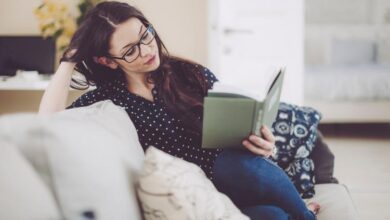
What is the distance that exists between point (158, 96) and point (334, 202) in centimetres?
73

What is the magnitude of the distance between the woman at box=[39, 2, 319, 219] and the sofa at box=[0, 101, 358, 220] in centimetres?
18

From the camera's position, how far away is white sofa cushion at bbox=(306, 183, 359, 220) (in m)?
1.40

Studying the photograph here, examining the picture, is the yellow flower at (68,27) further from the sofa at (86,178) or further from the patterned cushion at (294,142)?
the sofa at (86,178)

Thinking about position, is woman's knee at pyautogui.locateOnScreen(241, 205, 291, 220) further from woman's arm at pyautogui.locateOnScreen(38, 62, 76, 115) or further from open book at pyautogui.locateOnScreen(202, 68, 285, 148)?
woman's arm at pyautogui.locateOnScreen(38, 62, 76, 115)

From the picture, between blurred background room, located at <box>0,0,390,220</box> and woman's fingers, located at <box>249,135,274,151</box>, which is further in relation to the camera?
blurred background room, located at <box>0,0,390,220</box>

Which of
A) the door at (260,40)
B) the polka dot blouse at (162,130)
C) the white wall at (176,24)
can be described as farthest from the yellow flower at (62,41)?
the polka dot blouse at (162,130)

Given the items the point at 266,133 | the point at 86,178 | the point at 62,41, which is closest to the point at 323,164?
the point at 266,133

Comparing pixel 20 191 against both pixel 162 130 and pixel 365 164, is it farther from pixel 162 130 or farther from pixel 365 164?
pixel 365 164

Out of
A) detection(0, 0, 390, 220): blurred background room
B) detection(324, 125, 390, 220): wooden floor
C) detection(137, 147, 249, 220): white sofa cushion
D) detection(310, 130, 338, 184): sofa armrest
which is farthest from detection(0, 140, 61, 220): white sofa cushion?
detection(0, 0, 390, 220): blurred background room

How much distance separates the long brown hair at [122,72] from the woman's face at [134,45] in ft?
0.06

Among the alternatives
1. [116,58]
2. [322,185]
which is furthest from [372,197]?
[116,58]

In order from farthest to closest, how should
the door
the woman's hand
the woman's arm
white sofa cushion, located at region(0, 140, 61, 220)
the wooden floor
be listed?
1. the door
2. the wooden floor
3. the woman's arm
4. the woman's hand
5. white sofa cushion, located at region(0, 140, 61, 220)

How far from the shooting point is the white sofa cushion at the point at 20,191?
69 cm

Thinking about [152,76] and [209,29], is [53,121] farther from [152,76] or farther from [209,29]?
[209,29]
